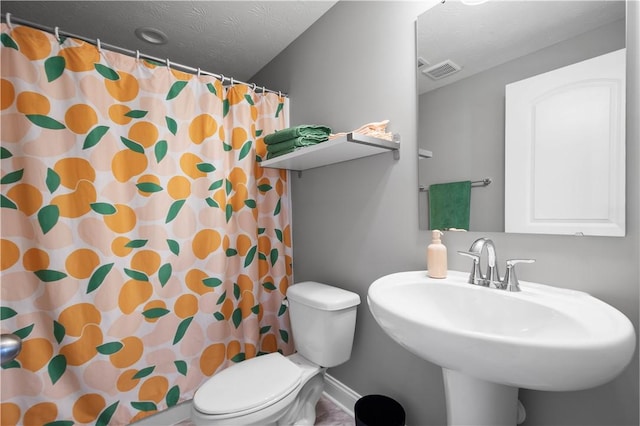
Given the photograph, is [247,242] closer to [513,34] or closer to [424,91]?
[424,91]

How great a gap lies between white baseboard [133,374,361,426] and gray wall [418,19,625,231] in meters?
1.08

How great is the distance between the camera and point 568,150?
90 cm

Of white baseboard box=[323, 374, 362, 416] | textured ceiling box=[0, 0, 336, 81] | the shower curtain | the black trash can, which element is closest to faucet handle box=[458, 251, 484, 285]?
the black trash can

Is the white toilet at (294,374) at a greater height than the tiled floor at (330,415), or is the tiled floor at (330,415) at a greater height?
the white toilet at (294,374)

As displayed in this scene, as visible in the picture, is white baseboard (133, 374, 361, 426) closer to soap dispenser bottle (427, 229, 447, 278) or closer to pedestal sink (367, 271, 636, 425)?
pedestal sink (367, 271, 636, 425)

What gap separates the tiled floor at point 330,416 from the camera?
1.54 m

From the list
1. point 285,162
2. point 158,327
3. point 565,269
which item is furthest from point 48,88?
point 565,269

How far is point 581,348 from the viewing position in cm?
55

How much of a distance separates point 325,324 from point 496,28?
1425 mm

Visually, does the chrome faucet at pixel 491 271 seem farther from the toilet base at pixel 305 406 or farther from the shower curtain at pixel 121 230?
the shower curtain at pixel 121 230

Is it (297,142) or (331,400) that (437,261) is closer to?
(297,142)

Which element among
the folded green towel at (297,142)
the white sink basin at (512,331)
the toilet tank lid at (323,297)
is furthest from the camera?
the folded green towel at (297,142)

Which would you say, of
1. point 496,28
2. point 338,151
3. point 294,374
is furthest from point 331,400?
point 496,28

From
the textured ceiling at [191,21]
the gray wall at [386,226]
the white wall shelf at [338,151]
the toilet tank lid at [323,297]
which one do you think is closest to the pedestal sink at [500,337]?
the gray wall at [386,226]
